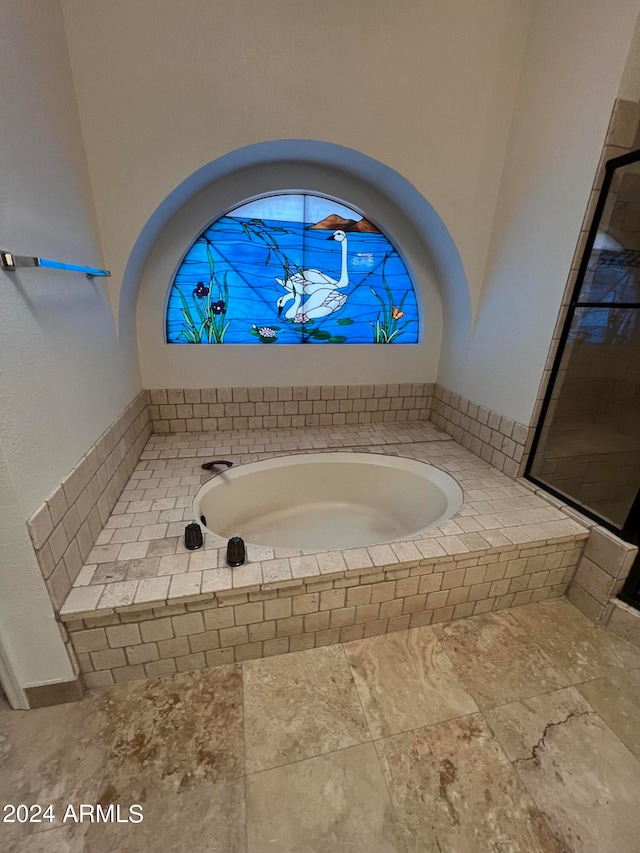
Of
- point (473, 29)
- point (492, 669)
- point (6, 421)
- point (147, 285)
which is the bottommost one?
point (492, 669)

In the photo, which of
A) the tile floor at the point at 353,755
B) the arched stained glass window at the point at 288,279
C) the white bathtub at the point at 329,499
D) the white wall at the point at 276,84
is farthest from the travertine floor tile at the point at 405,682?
the white wall at the point at 276,84

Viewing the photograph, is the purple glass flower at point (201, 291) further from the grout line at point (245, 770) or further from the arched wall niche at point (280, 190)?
the grout line at point (245, 770)

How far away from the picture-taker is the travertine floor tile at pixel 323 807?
946mm

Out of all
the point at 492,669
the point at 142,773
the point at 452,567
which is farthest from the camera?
the point at 452,567

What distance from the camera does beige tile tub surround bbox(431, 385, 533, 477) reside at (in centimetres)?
202

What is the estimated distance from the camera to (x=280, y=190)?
2.23 m

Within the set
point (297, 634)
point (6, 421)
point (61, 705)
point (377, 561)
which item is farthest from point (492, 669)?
point (6, 421)

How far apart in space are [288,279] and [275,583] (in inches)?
77.1

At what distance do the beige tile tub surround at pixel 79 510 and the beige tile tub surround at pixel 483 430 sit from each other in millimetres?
2147

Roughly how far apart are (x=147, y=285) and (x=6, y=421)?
5.11ft

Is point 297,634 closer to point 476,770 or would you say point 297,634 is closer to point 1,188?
point 476,770

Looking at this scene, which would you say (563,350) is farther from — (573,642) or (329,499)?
(329,499)

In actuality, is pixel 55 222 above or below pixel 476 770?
above

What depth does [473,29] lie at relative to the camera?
168 cm
